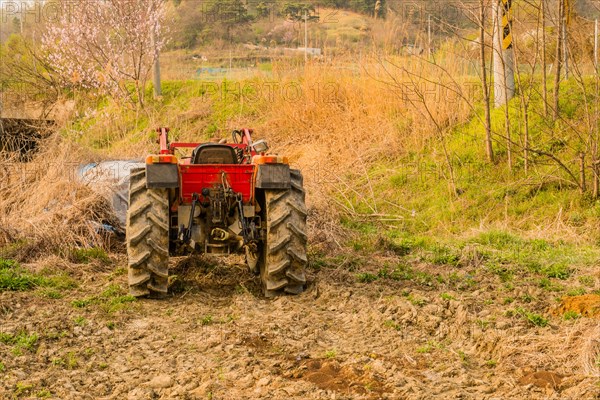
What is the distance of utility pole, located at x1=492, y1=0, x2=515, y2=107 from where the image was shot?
1232cm

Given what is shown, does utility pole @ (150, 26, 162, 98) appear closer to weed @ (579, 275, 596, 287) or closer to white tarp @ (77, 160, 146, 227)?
white tarp @ (77, 160, 146, 227)

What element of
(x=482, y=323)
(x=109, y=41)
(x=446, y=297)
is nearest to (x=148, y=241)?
(x=446, y=297)

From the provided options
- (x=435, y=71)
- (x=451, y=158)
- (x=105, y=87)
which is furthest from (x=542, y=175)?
(x=105, y=87)

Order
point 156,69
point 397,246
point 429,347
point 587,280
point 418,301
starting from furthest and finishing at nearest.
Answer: point 156,69 → point 397,246 → point 587,280 → point 418,301 → point 429,347

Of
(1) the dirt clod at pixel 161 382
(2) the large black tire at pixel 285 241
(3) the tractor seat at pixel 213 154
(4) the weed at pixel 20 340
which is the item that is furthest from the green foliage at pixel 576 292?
(4) the weed at pixel 20 340

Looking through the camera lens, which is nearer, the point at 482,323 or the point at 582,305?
the point at 482,323

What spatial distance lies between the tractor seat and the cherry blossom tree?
14112mm

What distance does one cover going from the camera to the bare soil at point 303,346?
4.91 meters

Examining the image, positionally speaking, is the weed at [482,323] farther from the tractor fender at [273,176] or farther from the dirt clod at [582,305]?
the tractor fender at [273,176]

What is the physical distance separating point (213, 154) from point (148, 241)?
1.09 m

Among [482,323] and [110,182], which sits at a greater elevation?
[110,182]

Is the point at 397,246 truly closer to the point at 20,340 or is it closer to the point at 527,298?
the point at 527,298

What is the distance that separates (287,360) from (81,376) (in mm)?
1408

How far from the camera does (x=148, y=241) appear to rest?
7234mm
